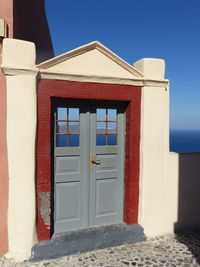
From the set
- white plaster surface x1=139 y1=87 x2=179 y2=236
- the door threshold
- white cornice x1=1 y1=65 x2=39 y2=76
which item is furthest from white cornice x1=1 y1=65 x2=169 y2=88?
the door threshold

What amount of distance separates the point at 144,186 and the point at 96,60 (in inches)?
98.5

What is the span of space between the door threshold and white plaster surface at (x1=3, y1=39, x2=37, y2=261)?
241mm

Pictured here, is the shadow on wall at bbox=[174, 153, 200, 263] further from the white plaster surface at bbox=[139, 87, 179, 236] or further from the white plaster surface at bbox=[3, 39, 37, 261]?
the white plaster surface at bbox=[3, 39, 37, 261]

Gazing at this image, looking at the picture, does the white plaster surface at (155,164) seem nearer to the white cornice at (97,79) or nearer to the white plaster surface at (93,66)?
the white cornice at (97,79)

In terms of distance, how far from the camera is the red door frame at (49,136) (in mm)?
3117

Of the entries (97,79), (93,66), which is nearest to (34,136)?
(97,79)

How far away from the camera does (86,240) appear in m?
3.24

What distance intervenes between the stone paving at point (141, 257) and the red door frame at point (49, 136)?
17.9 inches

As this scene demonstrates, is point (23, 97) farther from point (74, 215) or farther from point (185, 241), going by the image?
point (185, 241)

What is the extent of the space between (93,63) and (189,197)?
3321 millimetres

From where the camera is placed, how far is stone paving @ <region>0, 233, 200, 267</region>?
290cm

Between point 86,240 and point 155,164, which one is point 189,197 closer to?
point 155,164

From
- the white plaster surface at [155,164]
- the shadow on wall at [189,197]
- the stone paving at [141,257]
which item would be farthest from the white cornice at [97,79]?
the stone paving at [141,257]

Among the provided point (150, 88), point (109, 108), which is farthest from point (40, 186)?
point (150, 88)
